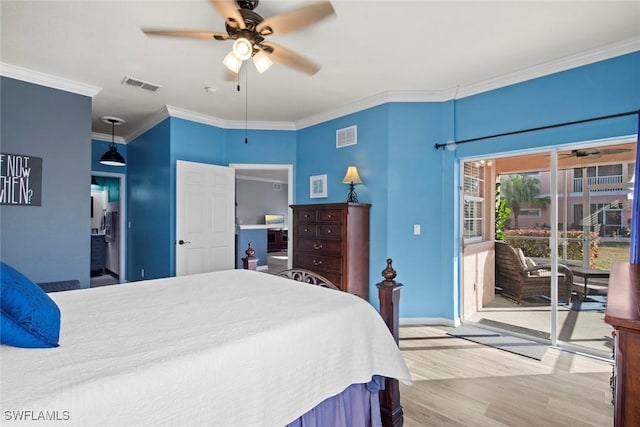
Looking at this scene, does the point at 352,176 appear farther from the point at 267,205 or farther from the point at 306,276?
the point at 267,205

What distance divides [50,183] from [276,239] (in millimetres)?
7080

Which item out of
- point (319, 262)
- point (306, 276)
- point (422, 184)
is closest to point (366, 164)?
point (422, 184)

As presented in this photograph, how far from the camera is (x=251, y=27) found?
1.99 metres

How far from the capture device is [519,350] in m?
2.89

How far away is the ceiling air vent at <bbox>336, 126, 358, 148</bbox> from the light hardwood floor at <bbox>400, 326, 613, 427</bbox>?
244 centimetres

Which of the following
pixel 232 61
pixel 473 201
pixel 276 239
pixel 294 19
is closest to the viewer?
pixel 294 19

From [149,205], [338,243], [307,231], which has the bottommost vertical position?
[338,243]

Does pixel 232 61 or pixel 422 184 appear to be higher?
pixel 232 61

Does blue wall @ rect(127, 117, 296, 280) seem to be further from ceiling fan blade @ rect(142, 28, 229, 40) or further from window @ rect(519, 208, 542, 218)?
window @ rect(519, 208, 542, 218)

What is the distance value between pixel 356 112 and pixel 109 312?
3.40 m

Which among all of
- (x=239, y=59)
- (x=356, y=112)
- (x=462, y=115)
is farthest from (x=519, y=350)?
(x=239, y=59)

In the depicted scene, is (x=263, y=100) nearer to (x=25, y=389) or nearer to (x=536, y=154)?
(x=536, y=154)

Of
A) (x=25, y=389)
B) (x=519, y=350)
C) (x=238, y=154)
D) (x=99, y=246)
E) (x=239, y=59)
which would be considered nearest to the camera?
(x=25, y=389)

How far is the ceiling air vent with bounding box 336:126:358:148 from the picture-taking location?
3990 mm
